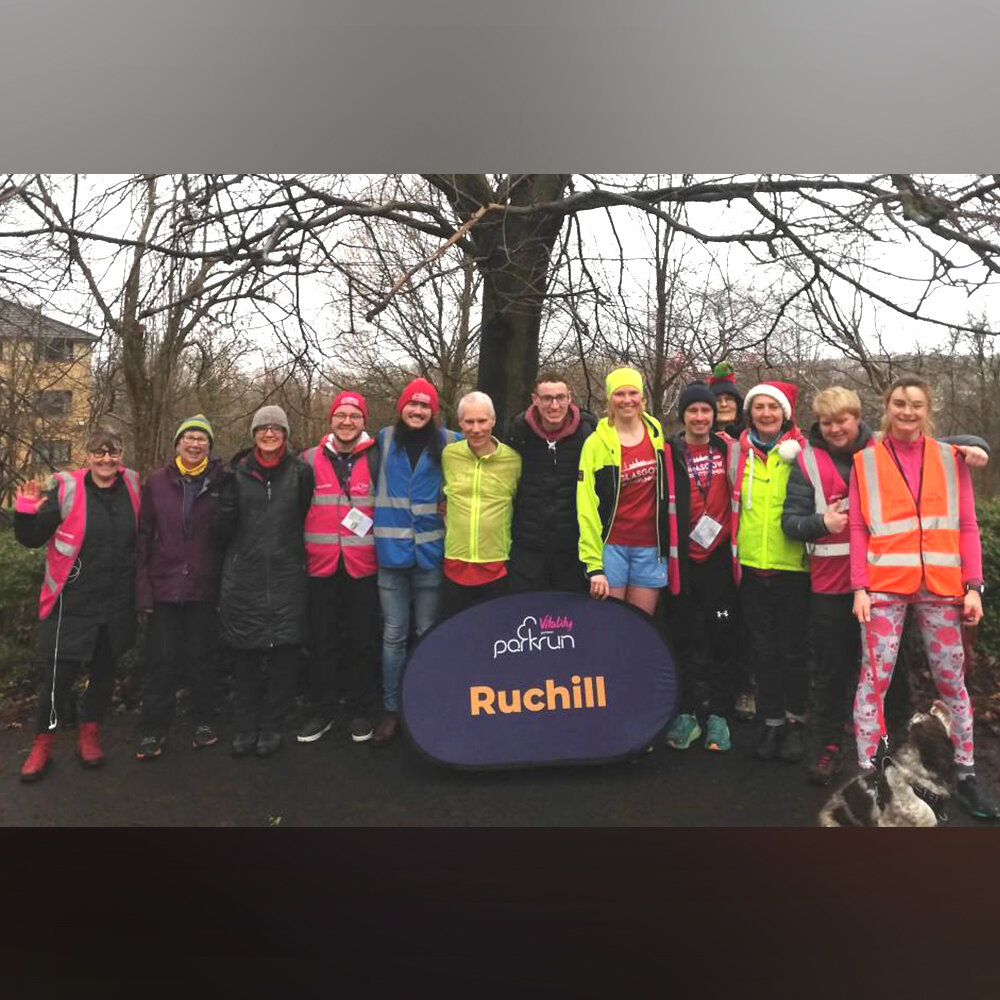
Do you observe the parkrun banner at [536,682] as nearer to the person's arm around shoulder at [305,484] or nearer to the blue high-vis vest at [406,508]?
the blue high-vis vest at [406,508]

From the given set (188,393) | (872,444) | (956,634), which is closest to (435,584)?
(188,393)

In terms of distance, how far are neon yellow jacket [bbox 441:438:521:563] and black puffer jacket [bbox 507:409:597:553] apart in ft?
0.20

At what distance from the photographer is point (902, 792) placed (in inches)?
107

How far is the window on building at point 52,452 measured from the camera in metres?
2.80

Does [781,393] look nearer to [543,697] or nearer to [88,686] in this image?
[543,697]

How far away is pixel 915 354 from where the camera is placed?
9.08 ft

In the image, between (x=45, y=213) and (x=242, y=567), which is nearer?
(x=45, y=213)

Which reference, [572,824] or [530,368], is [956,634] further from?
[530,368]

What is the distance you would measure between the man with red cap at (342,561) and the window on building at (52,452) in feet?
2.89

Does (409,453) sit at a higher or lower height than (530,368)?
lower

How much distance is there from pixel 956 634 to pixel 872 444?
764mm

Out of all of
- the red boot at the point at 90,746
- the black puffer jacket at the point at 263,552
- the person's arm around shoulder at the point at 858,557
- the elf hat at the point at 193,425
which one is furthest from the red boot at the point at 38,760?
the person's arm around shoulder at the point at 858,557

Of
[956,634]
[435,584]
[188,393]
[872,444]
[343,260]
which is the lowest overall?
[956,634]

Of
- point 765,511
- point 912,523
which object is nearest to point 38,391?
point 765,511
